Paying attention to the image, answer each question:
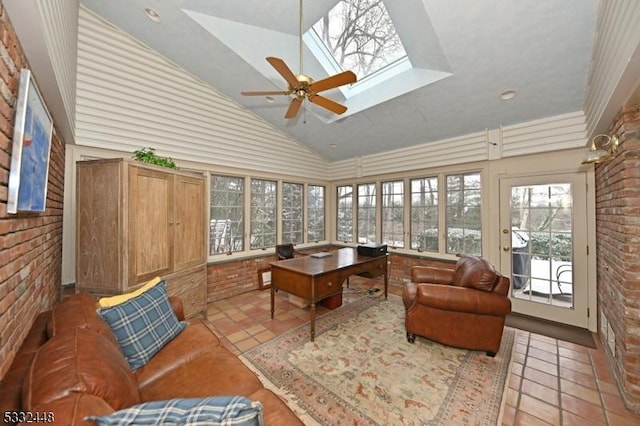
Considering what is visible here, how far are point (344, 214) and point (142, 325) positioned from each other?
4.55 m

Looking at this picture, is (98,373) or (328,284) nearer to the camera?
(98,373)

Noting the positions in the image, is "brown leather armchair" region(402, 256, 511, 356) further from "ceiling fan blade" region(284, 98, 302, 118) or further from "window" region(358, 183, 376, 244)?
"window" region(358, 183, 376, 244)

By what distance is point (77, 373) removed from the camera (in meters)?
0.90

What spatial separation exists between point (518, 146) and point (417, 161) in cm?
140

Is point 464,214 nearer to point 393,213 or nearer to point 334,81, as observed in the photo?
point 393,213

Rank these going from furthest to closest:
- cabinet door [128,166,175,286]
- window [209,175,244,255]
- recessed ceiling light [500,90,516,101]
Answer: window [209,175,244,255], recessed ceiling light [500,90,516,101], cabinet door [128,166,175,286]

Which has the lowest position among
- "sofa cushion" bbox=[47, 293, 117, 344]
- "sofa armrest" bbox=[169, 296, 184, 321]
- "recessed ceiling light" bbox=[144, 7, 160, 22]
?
"sofa armrest" bbox=[169, 296, 184, 321]

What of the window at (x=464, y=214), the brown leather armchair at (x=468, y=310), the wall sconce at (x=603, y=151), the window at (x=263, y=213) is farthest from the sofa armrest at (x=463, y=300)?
the window at (x=263, y=213)

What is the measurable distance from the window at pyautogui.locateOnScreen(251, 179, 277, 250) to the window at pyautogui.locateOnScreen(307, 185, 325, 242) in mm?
921

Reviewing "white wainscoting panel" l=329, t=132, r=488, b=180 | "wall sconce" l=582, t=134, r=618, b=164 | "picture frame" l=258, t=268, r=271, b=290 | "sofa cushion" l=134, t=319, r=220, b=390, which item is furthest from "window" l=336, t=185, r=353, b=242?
"sofa cushion" l=134, t=319, r=220, b=390

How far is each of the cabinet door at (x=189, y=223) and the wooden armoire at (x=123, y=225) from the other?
7cm

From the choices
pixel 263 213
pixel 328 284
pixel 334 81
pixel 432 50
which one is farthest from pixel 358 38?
pixel 263 213

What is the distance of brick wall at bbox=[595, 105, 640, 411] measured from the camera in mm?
1827

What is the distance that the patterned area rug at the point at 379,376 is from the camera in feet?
5.72
